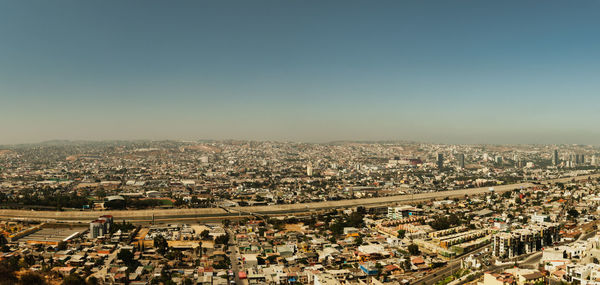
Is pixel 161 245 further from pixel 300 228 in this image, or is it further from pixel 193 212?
pixel 193 212

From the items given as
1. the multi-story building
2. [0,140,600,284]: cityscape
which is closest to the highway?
[0,140,600,284]: cityscape

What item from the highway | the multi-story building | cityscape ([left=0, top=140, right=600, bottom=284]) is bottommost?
the highway

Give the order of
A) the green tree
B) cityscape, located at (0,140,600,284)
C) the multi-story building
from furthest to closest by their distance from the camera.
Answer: the green tree < the multi-story building < cityscape, located at (0,140,600,284)

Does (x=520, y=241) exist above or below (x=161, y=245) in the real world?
above

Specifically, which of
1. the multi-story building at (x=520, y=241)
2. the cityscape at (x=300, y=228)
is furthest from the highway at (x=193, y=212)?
the multi-story building at (x=520, y=241)

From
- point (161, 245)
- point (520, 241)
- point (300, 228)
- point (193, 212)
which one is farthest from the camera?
point (193, 212)

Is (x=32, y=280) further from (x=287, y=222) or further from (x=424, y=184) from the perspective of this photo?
(x=424, y=184)

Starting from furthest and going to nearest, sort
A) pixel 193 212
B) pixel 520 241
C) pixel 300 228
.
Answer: pixel 193 212 < pixel 300 228 < pixel 520 241

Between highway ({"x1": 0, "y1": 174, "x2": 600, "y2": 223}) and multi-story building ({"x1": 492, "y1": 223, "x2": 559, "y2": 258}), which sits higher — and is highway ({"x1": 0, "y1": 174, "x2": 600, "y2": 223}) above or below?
below

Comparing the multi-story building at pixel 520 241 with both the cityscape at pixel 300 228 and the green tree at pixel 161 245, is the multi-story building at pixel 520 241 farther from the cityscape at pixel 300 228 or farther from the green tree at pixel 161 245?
the green tree at pixel 161 245

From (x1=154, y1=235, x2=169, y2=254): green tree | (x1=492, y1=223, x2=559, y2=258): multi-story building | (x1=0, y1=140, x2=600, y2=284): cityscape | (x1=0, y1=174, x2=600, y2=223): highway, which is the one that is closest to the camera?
(x1=0, y1=140, x2=600, y2=284): cityscape

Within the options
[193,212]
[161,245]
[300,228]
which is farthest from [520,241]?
[193,212]

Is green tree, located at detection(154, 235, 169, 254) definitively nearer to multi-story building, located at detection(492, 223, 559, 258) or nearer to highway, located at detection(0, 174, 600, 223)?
highway, located at detection(0, 174, 600, 223)

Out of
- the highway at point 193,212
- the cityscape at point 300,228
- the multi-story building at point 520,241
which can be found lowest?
the highway at point 193,212
